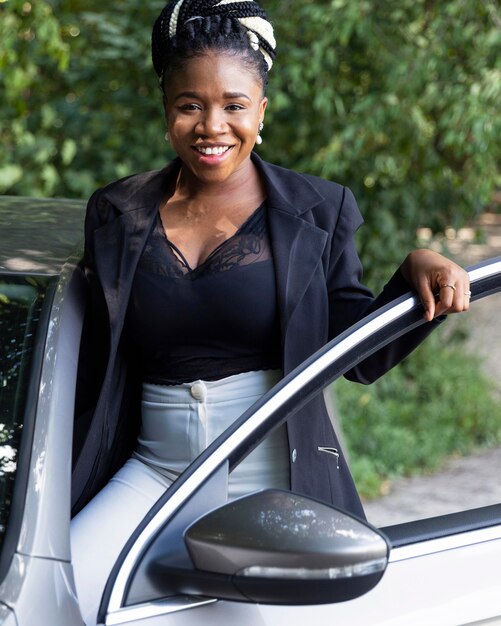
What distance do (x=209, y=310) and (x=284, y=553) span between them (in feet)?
2.44

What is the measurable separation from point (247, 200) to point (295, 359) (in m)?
0.37

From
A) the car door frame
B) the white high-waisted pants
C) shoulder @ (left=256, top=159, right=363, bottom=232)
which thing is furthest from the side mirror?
shoulder @ (left=256, top=159, right=363, bottom=232)

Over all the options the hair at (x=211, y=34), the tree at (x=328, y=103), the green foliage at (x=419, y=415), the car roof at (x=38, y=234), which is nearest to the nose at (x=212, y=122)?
the hair at (x=211, y=34)

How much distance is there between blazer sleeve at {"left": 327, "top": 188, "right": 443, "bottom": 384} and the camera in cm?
207

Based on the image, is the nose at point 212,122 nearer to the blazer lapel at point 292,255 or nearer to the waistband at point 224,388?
the blazer lapel at point 292,255

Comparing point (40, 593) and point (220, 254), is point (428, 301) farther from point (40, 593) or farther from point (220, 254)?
point (40, 593)

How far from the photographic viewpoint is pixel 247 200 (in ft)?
7.34

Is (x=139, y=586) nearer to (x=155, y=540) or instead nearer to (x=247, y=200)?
(x=155, y=540)

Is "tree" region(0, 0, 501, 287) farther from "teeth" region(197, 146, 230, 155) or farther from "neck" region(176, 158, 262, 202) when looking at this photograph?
"teeth" region(197, 146, 230, 155)

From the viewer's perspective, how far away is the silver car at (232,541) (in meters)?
1.46

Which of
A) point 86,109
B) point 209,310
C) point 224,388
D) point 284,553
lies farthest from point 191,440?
point 86,109

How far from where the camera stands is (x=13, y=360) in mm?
1935

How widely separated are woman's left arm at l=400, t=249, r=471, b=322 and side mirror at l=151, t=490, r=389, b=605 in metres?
0.49

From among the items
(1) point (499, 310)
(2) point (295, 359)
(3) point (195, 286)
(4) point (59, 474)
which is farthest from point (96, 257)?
(1) point (499, 310)
